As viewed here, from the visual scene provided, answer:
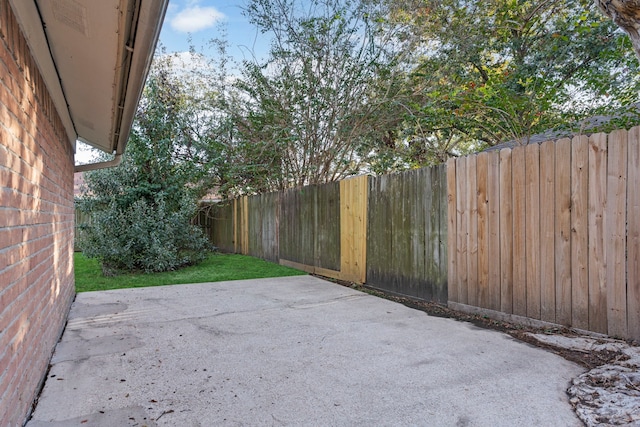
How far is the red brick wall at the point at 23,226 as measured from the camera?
176 centimetres

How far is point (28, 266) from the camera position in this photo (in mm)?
2281

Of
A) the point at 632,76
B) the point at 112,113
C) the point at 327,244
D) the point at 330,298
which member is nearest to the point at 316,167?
the point at 327,244

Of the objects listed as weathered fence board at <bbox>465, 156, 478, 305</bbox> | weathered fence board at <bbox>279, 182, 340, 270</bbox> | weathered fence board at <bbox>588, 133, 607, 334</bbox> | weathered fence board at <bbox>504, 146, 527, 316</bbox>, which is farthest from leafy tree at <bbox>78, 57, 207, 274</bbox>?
weathered fence board at <bbox>588, 133, 607, 334</bbox>

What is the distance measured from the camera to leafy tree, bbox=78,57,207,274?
788cm

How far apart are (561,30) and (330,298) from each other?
624 centimetres

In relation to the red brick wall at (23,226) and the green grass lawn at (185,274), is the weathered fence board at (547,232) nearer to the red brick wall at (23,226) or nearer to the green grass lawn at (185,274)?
the red brick wall at (23,226)

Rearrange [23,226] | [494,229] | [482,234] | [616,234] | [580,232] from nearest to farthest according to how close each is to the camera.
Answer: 1. [23,226]
2. [616,234]
3. [580,232]
4. [494,229]
5. [482,234]

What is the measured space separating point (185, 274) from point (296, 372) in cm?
553

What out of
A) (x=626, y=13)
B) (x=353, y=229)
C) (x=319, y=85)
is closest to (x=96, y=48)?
(x=626, y=13)

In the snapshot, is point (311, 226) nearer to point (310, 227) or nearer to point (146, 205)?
point (310, 227)

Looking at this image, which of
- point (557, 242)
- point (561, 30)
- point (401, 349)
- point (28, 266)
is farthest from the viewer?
point (561, 30)

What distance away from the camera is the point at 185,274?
25.5 feet

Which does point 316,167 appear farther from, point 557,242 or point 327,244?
point 557,242

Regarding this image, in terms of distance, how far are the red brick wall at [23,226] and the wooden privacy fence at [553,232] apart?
153 inches
